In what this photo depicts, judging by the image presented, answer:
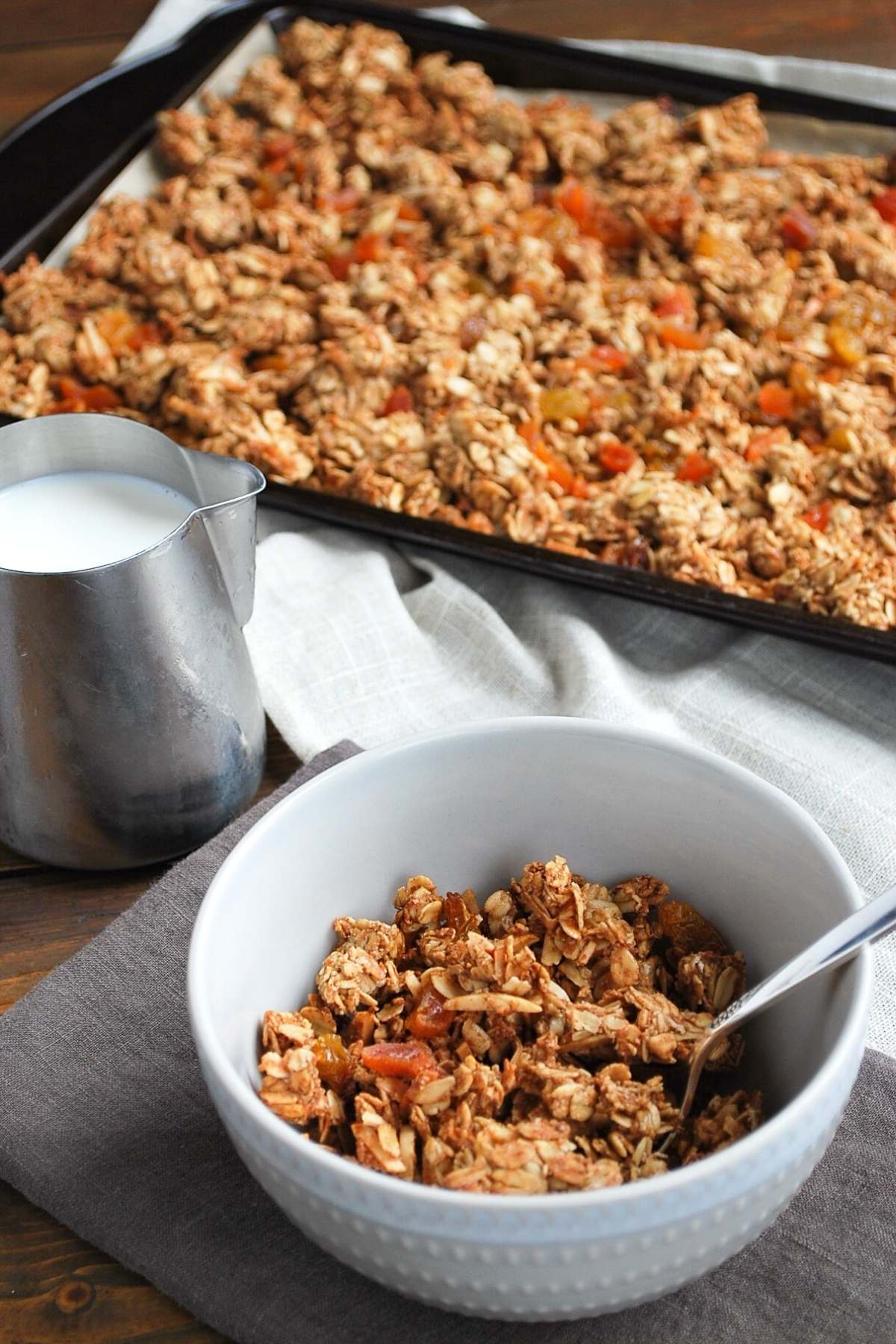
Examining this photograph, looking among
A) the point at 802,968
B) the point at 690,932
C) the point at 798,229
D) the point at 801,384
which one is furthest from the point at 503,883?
the point at 798,229

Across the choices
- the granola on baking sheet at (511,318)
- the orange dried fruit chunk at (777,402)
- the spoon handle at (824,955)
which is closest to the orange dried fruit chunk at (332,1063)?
the spoon handle at (824,955)

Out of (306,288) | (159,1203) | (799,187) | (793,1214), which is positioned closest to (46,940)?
(159,1203)

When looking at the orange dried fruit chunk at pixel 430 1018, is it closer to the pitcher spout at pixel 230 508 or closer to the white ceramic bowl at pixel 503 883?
the white ceramic bowl at pixel 503 883

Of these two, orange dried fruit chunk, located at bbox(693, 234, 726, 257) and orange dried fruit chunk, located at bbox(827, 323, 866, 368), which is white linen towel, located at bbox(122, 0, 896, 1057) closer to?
orange dried fruit chunk, located at bbox(827, 323, 866, 368)

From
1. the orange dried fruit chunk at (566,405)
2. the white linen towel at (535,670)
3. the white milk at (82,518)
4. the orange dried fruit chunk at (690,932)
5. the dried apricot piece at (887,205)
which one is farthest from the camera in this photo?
the dried apricot piece at (887,205)

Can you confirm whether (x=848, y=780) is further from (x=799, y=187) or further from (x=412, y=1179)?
(x=799, y=187)

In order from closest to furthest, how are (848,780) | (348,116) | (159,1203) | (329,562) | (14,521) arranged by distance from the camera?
(159,1203)
(14,521)
(848,780)
(329,562)
(348,116)
